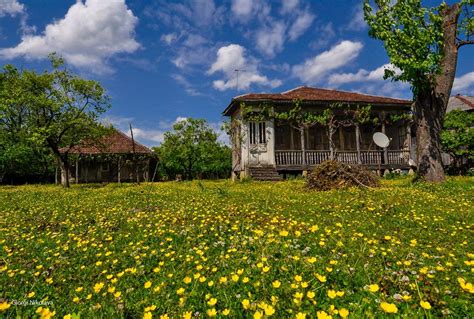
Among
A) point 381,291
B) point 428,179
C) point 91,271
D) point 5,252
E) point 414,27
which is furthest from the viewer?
point 428,179

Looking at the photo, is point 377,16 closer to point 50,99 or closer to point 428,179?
point 428,179

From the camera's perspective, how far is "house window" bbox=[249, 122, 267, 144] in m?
18.8

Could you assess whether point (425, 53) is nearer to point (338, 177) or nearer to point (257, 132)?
point (338, 177)

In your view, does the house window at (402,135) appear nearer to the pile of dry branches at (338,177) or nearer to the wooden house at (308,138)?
the wooden house at (308,138)

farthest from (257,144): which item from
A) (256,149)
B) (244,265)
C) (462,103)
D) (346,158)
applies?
(462,103)

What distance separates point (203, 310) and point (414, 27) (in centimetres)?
1244

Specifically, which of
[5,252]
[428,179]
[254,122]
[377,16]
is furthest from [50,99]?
[428,179]

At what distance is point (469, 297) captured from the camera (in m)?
2.23

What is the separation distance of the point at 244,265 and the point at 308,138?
18.6 meters

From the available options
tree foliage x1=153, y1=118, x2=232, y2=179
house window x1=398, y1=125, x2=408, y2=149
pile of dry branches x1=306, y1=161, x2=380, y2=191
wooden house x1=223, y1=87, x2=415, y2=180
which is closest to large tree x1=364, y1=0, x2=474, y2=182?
pile of dry branches x1=306, y1=161, x2=380, y2=191

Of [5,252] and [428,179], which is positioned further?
[428,179]

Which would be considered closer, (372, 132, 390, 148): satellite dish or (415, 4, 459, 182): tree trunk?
(415, 4, 459, 182): tree trunk

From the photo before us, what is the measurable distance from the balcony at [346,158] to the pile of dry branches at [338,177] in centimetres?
722

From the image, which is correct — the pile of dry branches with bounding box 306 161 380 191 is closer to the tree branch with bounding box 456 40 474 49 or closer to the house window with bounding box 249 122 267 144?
the tree branch with bounding box 456 40 474 49
